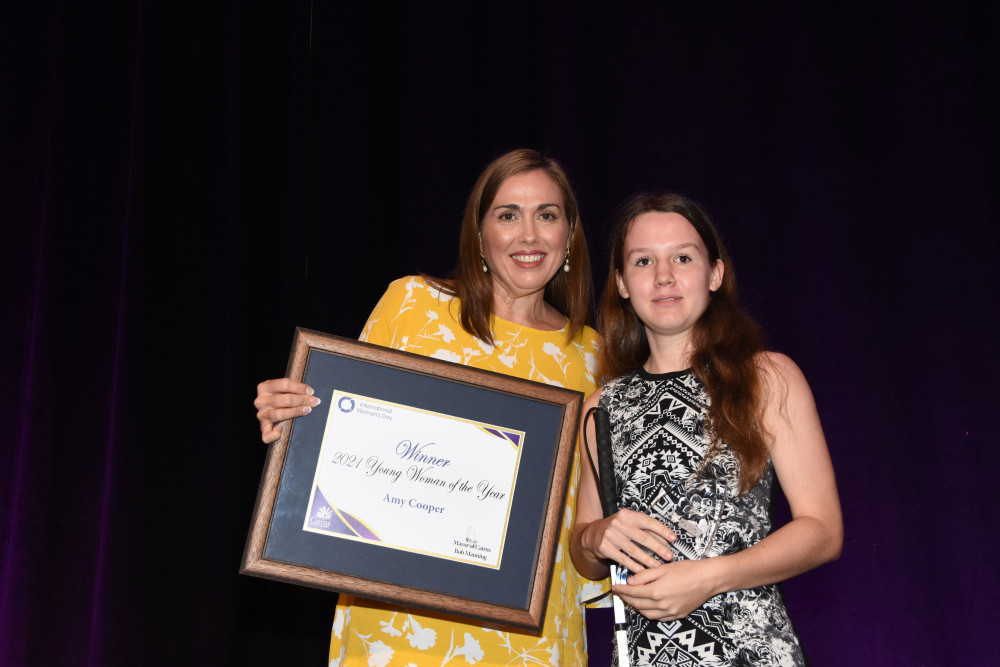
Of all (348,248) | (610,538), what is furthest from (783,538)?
(348,248)

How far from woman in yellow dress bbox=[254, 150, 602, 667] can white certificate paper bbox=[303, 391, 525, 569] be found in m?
0.29

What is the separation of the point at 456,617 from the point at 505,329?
2.40ft

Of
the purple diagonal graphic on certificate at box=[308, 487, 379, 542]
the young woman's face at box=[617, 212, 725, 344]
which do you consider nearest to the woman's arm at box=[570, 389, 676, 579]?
the young woman's face at box=[617, 212, 725, 344]

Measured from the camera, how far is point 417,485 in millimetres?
1551

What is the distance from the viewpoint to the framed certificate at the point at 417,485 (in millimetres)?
1486

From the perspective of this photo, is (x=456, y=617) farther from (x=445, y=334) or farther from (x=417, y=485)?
(x=445, y=334)

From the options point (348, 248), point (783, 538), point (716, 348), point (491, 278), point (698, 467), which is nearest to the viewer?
point (783, 538)

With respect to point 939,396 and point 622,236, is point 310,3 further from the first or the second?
point 939,396

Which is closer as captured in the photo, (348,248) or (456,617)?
(456,617)

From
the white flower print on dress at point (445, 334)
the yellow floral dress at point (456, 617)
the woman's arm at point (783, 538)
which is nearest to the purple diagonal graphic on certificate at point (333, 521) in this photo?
the yellow floral dress at point (456, 617)

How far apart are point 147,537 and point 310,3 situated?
186 cm

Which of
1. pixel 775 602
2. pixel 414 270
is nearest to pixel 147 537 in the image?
pixel 414 270

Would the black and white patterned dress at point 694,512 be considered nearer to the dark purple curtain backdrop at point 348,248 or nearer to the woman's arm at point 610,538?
the woman's arm at point 610,538

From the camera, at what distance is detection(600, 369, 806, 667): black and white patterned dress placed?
1428 millimetres
